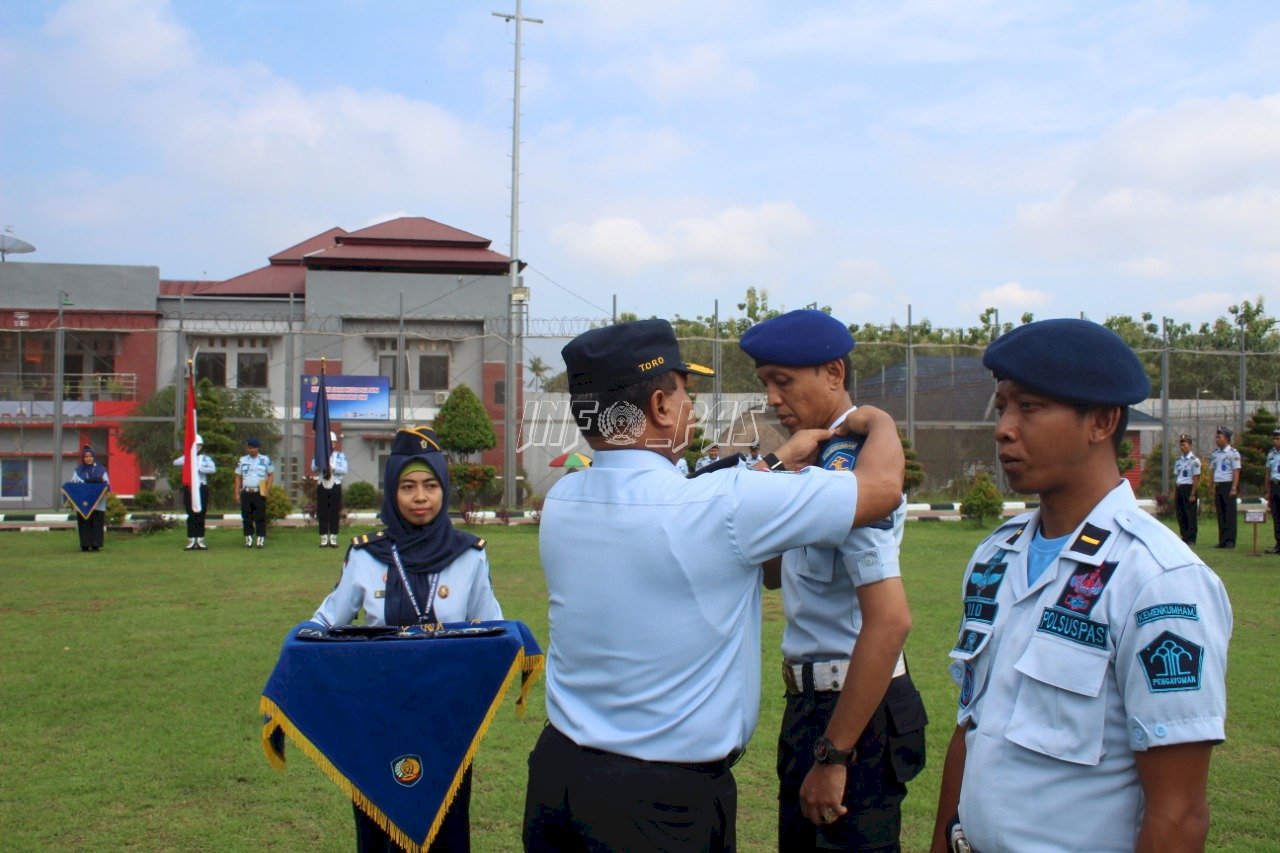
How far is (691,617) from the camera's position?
214 centimetres

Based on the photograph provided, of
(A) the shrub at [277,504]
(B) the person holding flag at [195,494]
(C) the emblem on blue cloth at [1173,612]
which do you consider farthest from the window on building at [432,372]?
(C) the emblem on blue cloth at [1173,612]

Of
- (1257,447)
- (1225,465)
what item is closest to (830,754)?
(1225,465)

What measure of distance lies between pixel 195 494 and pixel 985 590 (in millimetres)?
15523

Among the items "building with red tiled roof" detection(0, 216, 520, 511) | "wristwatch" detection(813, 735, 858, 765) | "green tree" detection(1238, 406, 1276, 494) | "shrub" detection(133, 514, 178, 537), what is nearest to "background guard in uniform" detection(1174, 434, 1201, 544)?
"green tree" detection(1238, 406, 1276, 494)

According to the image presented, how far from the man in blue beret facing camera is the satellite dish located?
3508cm

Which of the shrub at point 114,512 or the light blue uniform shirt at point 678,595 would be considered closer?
the light blue uniform shirt at point 678,595

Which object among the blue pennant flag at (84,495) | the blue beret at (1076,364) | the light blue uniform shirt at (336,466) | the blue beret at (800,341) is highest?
the blue beret at (800,341)

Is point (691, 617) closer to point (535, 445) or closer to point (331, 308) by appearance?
point (535, 445)

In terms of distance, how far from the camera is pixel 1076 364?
189 centimetres

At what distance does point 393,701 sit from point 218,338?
27122mm

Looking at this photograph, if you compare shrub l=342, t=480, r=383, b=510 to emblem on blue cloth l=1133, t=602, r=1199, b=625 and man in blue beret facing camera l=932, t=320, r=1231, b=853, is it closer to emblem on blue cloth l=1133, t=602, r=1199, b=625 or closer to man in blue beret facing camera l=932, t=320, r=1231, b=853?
man in blue beret facing camera l=932, t=320, r=1231, b=853

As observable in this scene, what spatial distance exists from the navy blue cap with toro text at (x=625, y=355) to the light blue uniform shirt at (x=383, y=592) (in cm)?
191

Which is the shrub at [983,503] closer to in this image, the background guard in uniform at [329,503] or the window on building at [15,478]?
the background guard in uniform at [329,503]

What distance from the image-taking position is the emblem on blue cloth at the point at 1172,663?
65.1 inches
